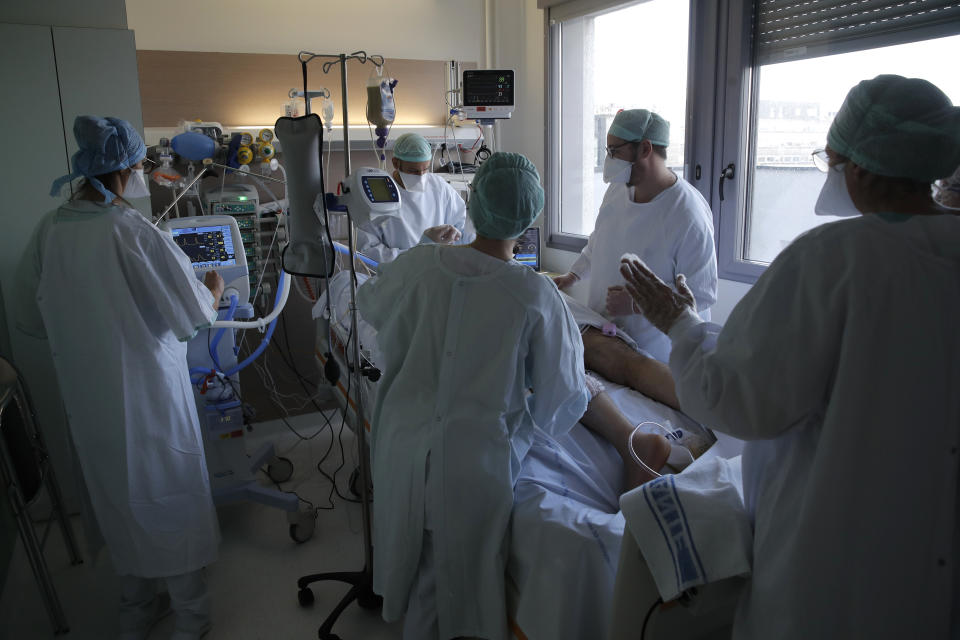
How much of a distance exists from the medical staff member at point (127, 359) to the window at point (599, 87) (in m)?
2.32

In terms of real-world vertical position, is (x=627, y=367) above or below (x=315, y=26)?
below

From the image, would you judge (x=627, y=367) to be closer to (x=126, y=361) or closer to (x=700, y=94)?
(x=700, y=94)

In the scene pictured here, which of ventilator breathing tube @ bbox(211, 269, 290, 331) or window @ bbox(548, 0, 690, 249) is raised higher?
window @ bbox(548, 0, 690, 249)

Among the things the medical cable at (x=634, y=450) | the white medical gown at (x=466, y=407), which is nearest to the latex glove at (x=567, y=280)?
the medical cable at (x=634, y=450)

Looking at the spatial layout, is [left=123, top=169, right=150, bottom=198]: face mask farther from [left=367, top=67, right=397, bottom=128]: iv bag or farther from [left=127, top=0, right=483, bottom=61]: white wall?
[left=127, top=0, right=483, bottom=61]: white wall

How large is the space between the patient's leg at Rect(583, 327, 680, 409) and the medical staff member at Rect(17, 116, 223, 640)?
130 centimetres

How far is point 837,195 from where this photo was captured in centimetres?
126

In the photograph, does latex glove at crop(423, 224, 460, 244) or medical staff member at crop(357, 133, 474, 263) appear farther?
medical staff member at crop(357, 133, 474, 263)

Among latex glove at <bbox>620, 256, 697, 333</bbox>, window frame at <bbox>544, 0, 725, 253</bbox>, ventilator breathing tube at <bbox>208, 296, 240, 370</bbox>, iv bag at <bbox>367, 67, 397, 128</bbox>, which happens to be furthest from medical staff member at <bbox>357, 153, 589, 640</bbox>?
window frame at <bbox>544, 0, 725, 253</bbox>

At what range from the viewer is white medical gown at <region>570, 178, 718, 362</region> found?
2.44m

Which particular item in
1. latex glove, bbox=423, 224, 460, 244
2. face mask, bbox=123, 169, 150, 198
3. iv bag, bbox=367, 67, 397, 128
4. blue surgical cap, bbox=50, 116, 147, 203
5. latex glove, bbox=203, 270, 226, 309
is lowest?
latex glove, bbox=203, 270, 226, 309

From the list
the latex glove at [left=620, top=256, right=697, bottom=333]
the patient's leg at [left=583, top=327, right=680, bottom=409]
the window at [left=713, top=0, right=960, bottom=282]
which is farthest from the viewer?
→ the window at [left=713, top=0, right=960, bottom=282]

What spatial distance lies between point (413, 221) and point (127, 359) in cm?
150

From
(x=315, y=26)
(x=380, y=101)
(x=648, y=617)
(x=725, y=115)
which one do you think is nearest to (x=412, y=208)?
(x=380, y=101)
